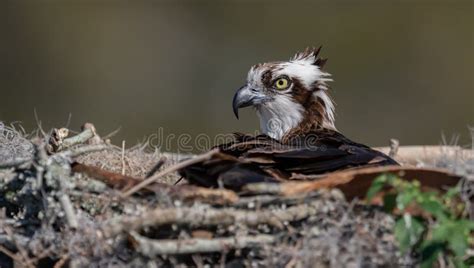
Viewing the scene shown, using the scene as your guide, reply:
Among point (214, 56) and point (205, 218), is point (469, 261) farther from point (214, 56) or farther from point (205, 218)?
point (214, 56)

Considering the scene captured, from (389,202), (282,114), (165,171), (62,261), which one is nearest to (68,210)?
(62,261)

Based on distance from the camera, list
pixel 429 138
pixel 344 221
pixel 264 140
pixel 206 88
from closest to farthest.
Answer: pixel 344 221, pixel 264 140, pixel 429 138, pixel 206 88

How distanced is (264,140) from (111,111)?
8.98 meters

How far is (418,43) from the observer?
1426 cm

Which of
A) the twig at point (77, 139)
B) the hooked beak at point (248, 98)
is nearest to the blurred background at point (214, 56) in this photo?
the hooked beak at point (248, 98)

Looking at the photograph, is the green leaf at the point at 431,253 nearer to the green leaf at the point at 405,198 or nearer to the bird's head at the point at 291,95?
the green leaf at the point at 405,198

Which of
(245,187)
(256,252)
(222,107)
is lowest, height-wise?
(256,252)

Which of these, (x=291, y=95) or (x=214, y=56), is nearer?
(x=291, y=95)

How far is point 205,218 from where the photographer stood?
10.7 ft

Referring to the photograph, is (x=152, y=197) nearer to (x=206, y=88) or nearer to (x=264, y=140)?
(x=264, y=140)

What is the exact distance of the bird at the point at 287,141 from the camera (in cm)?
354

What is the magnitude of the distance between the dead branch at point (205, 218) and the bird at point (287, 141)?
6.0 inches

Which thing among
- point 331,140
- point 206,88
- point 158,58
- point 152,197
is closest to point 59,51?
point 158,58

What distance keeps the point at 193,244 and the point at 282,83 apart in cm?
263
